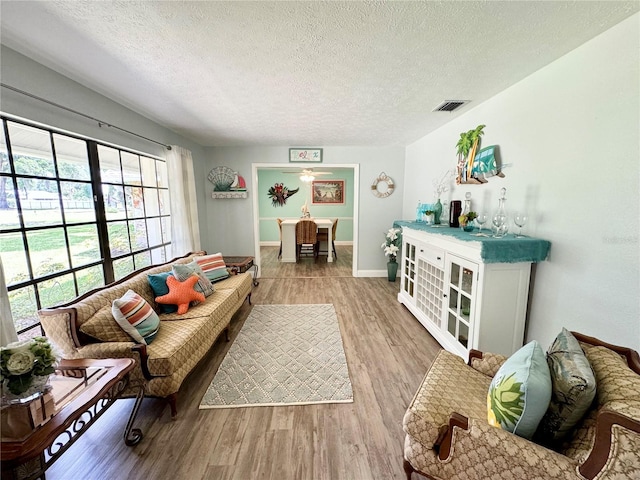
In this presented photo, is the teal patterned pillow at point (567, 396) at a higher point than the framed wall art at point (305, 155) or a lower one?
lower

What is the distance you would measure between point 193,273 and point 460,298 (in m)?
2.53

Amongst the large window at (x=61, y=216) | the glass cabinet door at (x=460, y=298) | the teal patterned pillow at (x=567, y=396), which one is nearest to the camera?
the teal patterned pillow at (x=567, y=396)

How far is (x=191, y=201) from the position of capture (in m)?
3.45

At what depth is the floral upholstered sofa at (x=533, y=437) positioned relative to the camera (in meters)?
0.68

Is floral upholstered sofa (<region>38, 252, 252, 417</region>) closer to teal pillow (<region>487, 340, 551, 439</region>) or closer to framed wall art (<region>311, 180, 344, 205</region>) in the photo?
teal pillow (<region>487, 340, 551, 439</region>)

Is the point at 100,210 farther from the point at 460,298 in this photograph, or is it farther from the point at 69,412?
the point at 460,298

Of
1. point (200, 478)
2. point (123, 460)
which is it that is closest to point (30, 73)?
point (123, 460)

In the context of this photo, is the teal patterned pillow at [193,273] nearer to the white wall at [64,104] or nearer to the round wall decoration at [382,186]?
the white wall at [64,104]

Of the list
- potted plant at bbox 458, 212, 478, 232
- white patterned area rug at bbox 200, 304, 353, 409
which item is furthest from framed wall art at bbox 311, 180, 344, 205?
potted plant at bbox 458, 212, 478, 232

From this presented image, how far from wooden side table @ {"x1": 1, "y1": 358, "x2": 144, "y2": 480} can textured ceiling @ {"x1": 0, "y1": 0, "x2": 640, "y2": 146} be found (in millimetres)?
1858

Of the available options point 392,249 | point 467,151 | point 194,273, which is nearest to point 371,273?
point 392,249

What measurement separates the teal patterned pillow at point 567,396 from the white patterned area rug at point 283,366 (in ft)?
3.70

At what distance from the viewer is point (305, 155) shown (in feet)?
13.7

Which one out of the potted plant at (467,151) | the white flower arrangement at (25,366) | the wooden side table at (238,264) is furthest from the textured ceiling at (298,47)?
the wooden side table at (238,264)
